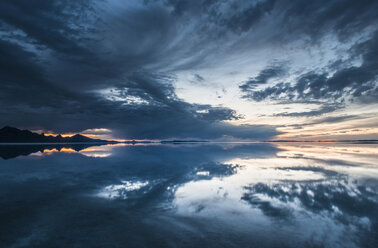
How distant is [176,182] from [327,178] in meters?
11.7

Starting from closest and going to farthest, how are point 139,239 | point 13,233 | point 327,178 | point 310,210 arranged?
point 139,239 < point 13,233 < point 310,210 < point 327,178

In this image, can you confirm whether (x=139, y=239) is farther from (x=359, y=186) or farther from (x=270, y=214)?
(x=359, y=186)

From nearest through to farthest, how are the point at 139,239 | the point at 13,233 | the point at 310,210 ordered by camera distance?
the point at 139,239
the point at 13,233
the point at 310,210

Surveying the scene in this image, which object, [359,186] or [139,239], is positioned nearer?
[139,239]

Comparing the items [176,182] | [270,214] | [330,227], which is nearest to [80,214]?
[176,182]

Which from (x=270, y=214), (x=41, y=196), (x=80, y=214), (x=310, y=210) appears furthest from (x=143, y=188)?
(x=310, y=210)

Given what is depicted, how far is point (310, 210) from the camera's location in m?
7.80

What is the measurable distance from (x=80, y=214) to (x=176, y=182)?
6578mm

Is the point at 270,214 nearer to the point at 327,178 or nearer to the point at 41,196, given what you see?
the point at 327,178

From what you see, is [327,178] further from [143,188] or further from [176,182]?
[143,188]

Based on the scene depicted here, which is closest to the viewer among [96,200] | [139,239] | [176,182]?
[139,239]

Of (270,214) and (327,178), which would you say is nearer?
(270,214)

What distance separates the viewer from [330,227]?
6.27m

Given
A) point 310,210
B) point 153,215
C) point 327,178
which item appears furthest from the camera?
point 327,178
